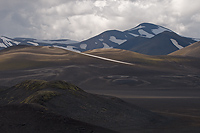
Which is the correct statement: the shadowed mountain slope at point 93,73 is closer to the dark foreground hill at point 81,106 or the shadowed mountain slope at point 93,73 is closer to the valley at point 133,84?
the valley at point 133,84

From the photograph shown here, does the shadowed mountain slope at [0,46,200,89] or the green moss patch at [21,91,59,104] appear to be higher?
the green moss patch at [21,91,59,104]

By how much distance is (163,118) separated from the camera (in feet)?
87.1

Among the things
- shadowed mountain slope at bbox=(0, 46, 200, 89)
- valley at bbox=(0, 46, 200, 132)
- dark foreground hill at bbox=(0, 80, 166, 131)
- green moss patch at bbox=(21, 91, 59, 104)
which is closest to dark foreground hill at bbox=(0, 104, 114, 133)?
dark foreground hill at bbox=(0, 80, 166, 131)

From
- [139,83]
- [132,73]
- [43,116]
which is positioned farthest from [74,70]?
[43,116]

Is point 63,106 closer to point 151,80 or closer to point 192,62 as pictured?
point 151,80

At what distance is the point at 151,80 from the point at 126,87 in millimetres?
12265

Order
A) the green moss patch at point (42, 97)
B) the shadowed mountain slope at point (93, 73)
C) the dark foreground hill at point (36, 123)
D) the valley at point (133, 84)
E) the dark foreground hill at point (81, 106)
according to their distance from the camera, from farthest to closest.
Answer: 1. the shadowed mountain slope at point (93, 73)
2. the valley at point (133, 84)
3. the green moss patch at point (42, 97)
4. the dark foreground hill at point (81, 106)
5. the dark foreground hill at point (36, 123)

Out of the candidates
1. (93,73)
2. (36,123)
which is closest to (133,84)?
(93,73)

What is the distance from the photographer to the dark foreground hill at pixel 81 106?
2269 cm

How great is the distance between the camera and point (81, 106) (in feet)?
80.9

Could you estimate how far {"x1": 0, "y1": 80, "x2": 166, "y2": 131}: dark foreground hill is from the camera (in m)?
22.7

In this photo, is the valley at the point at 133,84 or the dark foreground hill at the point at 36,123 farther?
the valley at the point at 133,84

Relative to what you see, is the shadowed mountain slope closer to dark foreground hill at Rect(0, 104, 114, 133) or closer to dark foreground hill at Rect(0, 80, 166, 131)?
dark foreground hill at Rect(0, 80, 166, 131)

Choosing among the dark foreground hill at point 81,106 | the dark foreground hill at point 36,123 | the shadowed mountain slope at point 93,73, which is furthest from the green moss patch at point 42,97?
the shadowed mountain slope at point 93,73
